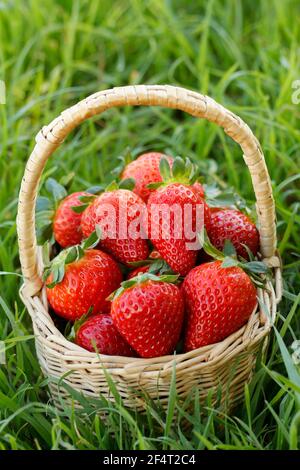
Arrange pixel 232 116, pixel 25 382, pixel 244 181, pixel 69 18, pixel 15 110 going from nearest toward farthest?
pixel 232 116 < pixel 25 382 < pixel 244 181 < pixel 15 110 < pixel 69 18

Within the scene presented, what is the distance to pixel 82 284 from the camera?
1.23 m

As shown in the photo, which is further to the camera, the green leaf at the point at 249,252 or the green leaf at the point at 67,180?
the green leaf at the point at 67,180

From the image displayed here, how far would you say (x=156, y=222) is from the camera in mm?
1244

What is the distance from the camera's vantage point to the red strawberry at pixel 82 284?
4.03ft

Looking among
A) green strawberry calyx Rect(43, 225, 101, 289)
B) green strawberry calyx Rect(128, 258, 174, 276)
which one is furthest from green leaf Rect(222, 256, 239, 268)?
green strawberry calyx Rect(43, 225, 101, 289)

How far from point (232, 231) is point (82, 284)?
283 mm

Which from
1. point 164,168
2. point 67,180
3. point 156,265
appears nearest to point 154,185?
point 164,168

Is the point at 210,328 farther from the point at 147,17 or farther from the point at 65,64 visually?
the point at 147,17

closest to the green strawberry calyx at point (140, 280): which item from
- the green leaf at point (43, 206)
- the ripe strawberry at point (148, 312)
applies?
the ripe strawberry at point (148, 312)

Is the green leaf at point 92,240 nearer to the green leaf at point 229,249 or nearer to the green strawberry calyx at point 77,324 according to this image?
the green strawberry calyx at point 77,324

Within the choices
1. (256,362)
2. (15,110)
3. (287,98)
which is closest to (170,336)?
(256,362)

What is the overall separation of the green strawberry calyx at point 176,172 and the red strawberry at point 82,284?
16 centimetres

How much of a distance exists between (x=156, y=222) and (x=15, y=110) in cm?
96

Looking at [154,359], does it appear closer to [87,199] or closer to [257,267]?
[257,267]
